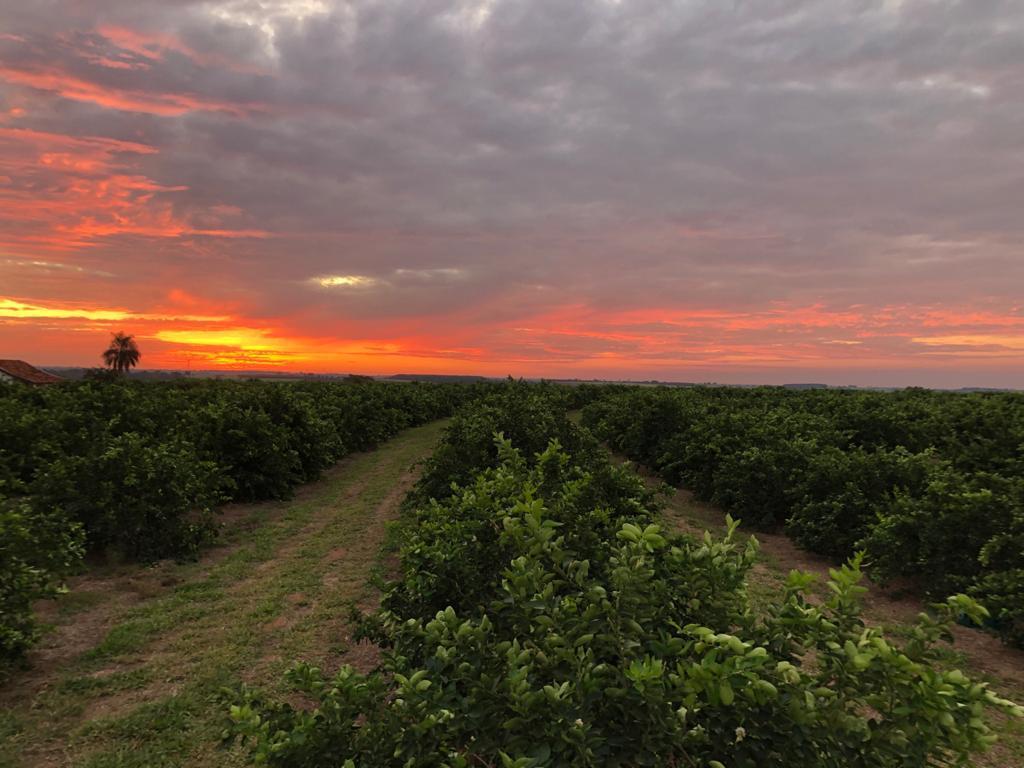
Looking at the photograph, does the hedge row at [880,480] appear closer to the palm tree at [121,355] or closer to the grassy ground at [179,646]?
the grassy ground at [179,646]

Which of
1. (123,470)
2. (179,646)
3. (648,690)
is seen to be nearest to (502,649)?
(648,690)

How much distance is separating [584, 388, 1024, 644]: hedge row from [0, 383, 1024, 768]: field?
58 cm

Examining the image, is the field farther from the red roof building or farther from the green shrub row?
the red roof building

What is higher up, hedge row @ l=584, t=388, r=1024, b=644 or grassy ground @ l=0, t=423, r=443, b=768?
hedge row @ l=584, t=388, r=1024, b=644

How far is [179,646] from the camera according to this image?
6234 millimetres

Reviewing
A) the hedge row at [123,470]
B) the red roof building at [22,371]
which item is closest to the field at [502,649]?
the hedge row at [123,470]

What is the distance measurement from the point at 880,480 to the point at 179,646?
430 inches

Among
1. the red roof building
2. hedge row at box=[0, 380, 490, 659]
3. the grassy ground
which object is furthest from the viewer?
the red roof building

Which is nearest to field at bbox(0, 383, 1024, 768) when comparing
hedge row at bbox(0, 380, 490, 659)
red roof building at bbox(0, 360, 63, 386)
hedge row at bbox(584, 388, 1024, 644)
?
hedge row at bbox(0, 380, 490, 659)

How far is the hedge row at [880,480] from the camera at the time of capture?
7230mm

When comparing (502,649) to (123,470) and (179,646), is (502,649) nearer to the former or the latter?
(179,646)

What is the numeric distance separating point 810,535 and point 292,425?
12.6 metres

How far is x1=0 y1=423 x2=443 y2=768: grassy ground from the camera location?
4602 mm

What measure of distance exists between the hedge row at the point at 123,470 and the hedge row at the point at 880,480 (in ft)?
31.4
